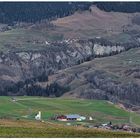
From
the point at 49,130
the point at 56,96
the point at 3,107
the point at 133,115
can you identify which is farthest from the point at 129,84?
the point at 49,130

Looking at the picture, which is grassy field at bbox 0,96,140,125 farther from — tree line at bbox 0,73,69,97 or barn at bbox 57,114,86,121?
tree line at bbox 0,73,69,97

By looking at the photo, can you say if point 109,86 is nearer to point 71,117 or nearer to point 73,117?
point 73,117

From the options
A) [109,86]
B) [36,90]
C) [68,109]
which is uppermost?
[109,86]

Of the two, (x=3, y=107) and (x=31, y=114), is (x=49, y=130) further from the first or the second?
(x=3, y=107)

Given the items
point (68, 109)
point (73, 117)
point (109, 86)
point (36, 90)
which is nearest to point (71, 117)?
point (73, 117)

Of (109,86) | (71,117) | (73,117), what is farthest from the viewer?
(109,86)

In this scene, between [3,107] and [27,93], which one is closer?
[3,107]

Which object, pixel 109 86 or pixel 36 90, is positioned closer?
pixel 109 86

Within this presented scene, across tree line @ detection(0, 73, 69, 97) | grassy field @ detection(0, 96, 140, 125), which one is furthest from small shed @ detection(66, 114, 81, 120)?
tree line @ detection(0, 73, 69, 97)
